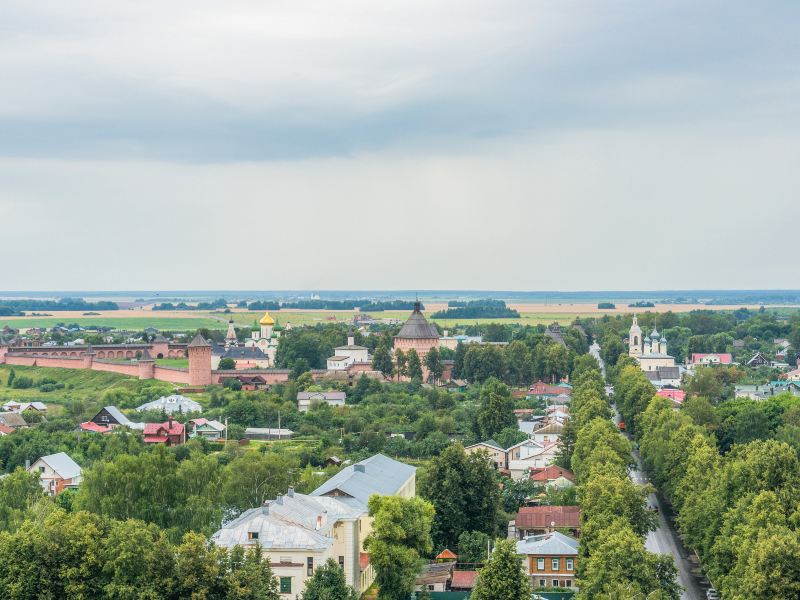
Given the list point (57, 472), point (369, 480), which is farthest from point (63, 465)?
point (369, 480)

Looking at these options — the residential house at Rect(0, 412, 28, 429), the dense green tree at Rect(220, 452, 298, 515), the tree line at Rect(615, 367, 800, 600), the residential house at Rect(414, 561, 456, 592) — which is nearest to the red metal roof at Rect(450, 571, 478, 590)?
the residential house at Rect(414, 561, 456, 592)

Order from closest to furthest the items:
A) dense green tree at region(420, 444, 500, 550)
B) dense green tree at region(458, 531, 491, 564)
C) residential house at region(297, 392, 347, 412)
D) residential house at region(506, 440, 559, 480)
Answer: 1. dense green tree at region(458, 531, 491, 564)
2. dense green tree at region(420, 444, 500, 550)
3. residential house at region(506, 440, 559, 480)
4. residential house at region(297, 392, 347, 412)

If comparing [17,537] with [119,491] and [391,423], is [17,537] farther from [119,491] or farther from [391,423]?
[391,423]

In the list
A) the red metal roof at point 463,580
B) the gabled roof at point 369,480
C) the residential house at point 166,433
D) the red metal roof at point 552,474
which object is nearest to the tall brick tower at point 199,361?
the residential house at point 166,433

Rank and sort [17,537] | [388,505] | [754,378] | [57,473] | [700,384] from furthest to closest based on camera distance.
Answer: [754,378], [700,384], [57,473], [388,505], [17,537]

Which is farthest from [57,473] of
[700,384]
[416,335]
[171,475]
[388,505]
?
[416,335]

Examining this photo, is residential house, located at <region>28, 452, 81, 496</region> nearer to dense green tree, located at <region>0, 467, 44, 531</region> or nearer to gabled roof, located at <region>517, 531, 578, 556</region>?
dense green tree, located at <region>0, 467, 44, 531</region>
